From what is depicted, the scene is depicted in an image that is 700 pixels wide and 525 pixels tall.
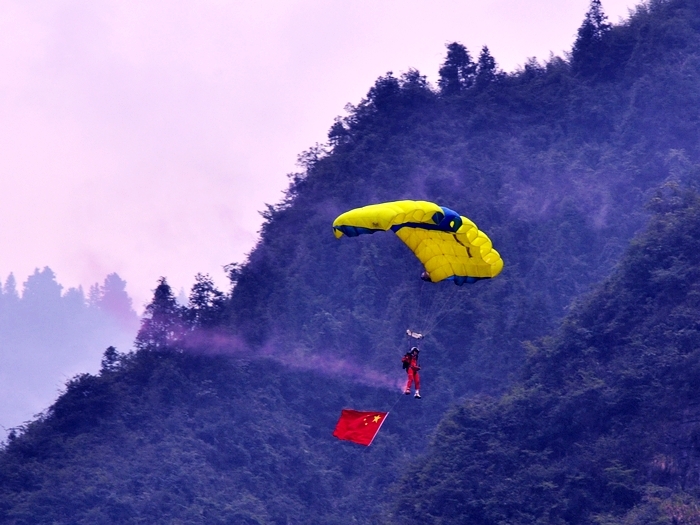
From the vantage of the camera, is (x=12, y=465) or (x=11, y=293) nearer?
(x=12, y=465)

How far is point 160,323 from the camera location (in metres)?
54.7

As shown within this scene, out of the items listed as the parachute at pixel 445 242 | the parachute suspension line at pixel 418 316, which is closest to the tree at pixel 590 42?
the parachute suspension line at pixel 418 316

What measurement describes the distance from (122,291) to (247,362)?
128 metres

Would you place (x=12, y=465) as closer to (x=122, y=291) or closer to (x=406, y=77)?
(x=406, y=77)

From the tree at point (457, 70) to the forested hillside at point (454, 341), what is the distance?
0.36 ft

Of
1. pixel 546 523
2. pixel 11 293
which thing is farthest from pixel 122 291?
pixel 546 523

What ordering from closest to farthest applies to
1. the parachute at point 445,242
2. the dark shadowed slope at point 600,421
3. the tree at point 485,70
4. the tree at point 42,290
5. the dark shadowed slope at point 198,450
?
the parachute at point 445,242 → the dark shadowed slope at point 600,421 → the dark shadowed slope at point 198,450 → the tree at point 485,70 → the tree at point 42,290

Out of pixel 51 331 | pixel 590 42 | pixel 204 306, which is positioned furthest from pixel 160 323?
pixel 51 331

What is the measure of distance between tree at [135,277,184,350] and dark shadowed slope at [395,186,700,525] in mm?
14703

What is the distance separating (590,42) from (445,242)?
38.1 meters

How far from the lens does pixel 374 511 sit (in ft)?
156

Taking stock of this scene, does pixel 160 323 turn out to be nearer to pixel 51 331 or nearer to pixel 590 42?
pixel 590 42

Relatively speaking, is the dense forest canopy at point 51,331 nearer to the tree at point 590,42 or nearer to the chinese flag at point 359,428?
the tree at point 590,42

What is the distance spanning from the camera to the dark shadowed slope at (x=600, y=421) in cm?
3931
